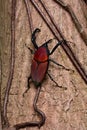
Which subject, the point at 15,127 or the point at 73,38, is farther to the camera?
the point at 73,38

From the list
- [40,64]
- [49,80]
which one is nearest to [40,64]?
[40,64]

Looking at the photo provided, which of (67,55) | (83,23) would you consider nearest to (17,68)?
(67,55)

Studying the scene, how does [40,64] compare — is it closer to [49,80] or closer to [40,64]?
[40,64]

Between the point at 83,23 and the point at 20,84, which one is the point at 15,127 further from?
the point at 83,23
